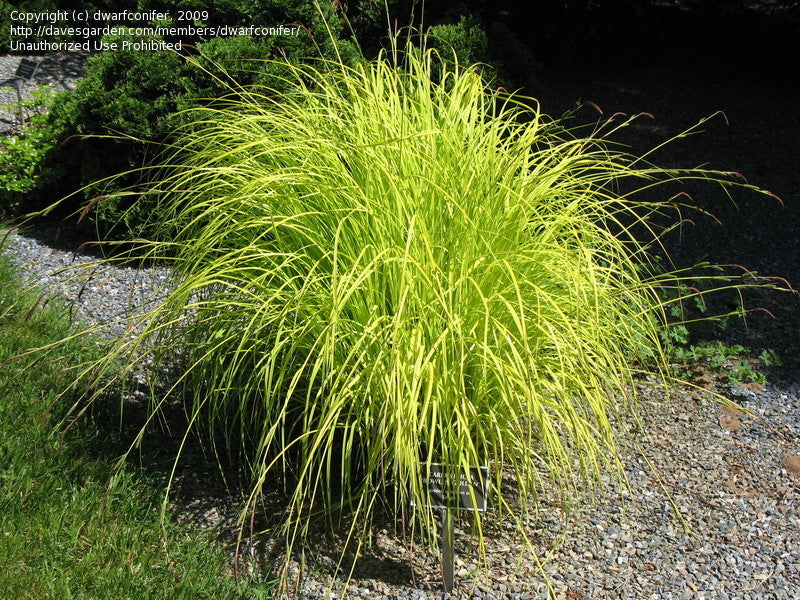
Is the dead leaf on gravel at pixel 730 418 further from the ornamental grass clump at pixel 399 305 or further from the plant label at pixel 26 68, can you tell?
the plant label at pixel 26 68

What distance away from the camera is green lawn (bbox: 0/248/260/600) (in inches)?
81.6

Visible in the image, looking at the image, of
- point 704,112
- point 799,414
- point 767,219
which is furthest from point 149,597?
point 704,112

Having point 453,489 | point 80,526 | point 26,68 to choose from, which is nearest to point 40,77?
point 26,68

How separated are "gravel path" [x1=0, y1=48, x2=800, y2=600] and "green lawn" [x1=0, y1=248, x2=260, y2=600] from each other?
0.15 meters

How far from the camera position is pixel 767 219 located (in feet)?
16.0

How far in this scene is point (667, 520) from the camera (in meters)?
2.48

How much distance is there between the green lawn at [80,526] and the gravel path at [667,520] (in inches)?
5.9

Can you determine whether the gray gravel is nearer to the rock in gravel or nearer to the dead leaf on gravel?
the dead leaf on gravel

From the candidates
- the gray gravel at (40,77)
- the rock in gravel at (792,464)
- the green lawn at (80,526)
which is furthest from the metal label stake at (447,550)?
the gray gravel at (40,77)

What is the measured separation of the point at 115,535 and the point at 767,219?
4.36m

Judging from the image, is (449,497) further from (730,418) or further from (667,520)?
(730,418)

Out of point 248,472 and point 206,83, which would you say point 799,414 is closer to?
point 248,472

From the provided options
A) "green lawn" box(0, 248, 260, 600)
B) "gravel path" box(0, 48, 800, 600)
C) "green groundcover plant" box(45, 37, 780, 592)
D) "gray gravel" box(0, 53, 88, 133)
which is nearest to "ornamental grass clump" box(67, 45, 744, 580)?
"green groundcover plant" box(45, 37, 780, 592)

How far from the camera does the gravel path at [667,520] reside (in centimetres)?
221
